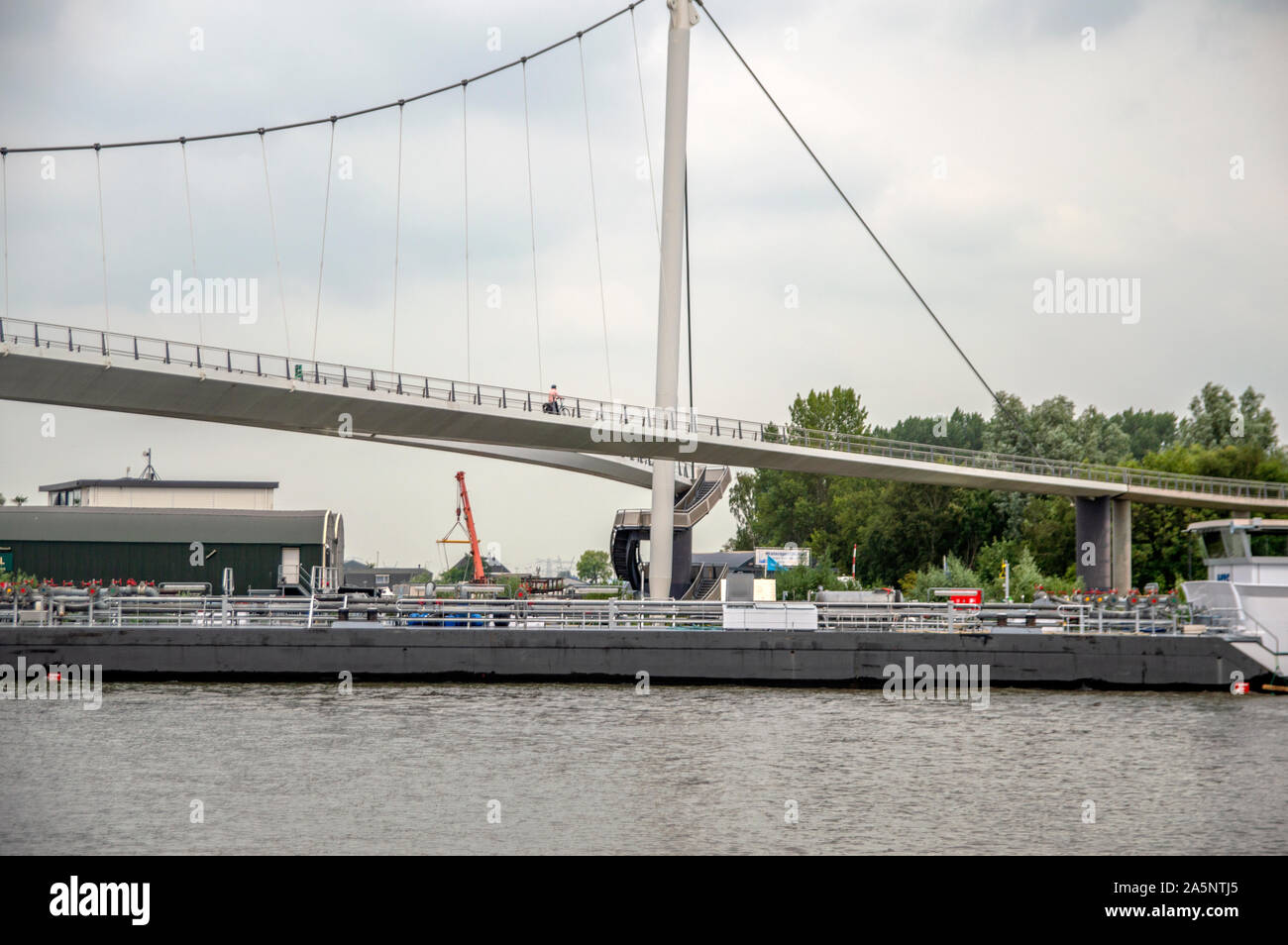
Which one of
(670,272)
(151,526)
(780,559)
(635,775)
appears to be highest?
(670,272)

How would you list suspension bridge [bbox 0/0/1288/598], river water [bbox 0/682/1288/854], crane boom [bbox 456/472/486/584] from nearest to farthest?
1. river water [bbox 0/682/1288/854]
2. suspension bridge [bbox 0/0/1288/598]
3. crane boom [bbox 456/472/486/584]

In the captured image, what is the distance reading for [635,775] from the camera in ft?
57.7

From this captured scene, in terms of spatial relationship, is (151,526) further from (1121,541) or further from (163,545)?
(1121,541)

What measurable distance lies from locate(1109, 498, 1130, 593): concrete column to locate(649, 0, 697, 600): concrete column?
24088 mm

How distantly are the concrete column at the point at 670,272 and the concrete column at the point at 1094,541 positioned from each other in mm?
23042

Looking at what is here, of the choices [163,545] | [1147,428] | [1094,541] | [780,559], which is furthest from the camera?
[1147,428]

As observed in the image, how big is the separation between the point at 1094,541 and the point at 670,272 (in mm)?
26265

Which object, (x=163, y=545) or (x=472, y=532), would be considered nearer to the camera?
(x=163, y=545)

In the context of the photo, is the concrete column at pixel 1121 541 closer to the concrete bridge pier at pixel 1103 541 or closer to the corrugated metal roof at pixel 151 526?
the concrete bridge pier at pixel 1103 541

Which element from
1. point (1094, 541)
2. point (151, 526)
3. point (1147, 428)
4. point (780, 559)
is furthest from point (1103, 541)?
point (1147, 428)

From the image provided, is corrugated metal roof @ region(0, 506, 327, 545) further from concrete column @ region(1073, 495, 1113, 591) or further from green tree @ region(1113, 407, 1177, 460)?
green tree @ region(1113, 407, 1177, 460)

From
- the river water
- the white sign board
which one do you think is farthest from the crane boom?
the river water

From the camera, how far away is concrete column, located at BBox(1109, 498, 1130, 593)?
59031 millimetres
